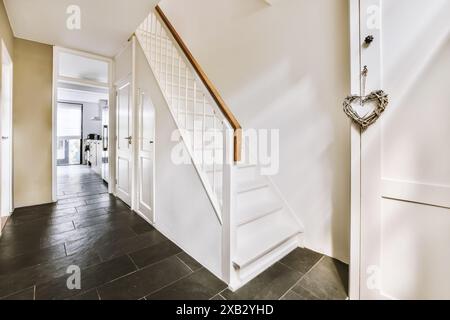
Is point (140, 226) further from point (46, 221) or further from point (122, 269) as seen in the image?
point (46, 221)

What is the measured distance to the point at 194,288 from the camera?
1400 millimetres

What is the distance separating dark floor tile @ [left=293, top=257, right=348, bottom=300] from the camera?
52.9 inches

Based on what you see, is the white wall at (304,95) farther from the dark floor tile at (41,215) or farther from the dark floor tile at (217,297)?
the dark floor tile at (41,215)

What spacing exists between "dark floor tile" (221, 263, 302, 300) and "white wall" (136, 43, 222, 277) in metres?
0.21

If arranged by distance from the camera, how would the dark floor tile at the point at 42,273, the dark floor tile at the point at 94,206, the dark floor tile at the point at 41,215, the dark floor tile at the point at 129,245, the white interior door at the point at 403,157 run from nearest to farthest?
1. the white interior door at the point at 403,157
2. the dark floor tile at the point at 42,273
3. the dark floor tile at the point at 129,245
4. the dark floor tile at the point at 41,215
5. the dark floor tile at the point at 94,206

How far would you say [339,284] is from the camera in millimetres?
1435

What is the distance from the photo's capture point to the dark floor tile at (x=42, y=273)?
1397 millimetres

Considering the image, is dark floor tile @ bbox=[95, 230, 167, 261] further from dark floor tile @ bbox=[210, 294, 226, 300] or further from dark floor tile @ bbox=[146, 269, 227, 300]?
dark floor tile @ bbox=[210, 294, 226, 300]

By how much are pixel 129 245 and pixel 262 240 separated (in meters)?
1.31

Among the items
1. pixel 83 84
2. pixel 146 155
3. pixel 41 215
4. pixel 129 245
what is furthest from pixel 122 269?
pixel 83 84

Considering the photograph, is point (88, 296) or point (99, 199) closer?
point (88, 296)

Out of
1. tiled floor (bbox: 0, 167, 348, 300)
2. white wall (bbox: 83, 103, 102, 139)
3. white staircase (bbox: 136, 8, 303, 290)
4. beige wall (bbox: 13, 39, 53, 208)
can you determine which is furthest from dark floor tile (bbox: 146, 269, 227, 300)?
white wall (bbox: 83, 103, 102, 139)

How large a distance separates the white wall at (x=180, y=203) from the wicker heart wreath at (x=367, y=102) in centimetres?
116

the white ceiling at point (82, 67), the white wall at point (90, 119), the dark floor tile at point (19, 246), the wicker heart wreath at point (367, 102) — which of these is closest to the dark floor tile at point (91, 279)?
the dark floor tile at point (19, 246)
